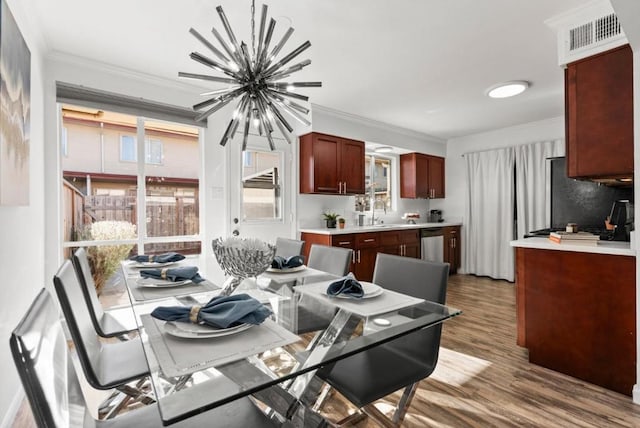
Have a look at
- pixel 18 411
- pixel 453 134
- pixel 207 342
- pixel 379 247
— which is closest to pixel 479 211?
pixel 453 134

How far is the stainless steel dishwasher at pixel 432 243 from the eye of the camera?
492 cm

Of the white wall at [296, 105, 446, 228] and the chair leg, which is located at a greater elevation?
the white wall at [296, 105, 446, 228]

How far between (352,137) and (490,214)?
8.46 feet

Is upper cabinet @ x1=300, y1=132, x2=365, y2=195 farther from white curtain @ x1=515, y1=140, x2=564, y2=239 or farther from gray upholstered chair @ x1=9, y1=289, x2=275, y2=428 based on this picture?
gray upholstered chair @ x1=9, y1=289, x2=275, y2=428

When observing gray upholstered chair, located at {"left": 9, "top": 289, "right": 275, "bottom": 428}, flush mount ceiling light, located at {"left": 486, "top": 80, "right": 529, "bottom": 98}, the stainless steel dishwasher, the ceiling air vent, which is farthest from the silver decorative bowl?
the stainless steel dishwasher

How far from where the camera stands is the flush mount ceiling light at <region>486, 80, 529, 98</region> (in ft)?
10.8

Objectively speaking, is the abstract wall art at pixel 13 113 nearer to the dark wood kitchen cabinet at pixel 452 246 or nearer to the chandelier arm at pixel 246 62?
the chandelier arm at pixel 246 62

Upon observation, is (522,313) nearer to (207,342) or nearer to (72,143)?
(207,342)

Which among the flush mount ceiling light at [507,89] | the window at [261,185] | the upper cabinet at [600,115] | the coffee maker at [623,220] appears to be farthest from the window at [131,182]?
the coffee maker at [623,220]

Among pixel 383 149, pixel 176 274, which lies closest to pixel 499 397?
pixel 176 274

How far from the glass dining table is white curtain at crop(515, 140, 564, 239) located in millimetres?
4255

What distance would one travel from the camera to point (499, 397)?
6.30ft

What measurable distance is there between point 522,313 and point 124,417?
2519mm

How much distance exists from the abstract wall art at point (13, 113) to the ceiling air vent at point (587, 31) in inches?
125
